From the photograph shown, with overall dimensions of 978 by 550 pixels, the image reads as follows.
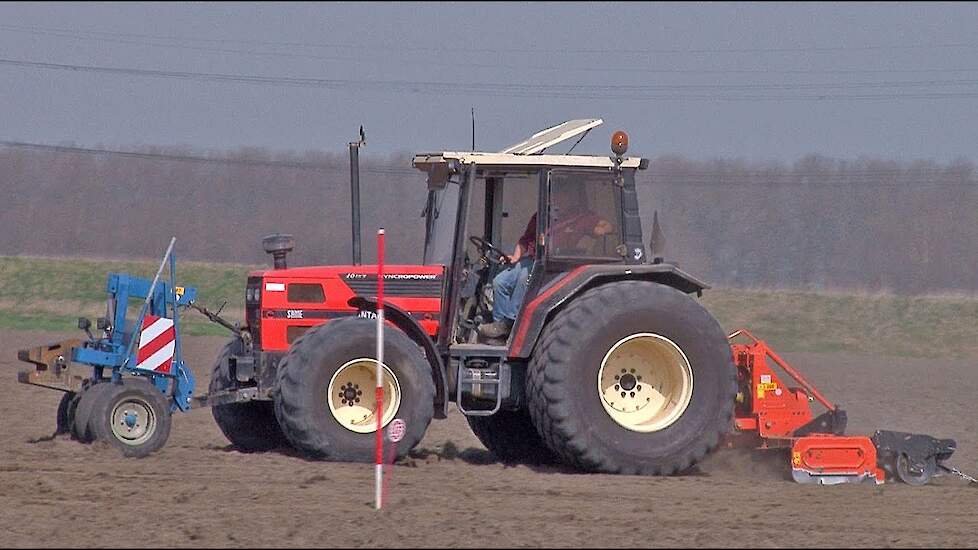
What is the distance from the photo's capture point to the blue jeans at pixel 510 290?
10172 millimetres

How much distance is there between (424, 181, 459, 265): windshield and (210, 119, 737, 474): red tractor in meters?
0.03

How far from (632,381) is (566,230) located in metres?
1.13

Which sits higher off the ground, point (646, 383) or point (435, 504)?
point (646, 383)

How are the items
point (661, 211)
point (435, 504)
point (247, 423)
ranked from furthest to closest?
point (661, 211)
point (247, 423)
point (435, 504)

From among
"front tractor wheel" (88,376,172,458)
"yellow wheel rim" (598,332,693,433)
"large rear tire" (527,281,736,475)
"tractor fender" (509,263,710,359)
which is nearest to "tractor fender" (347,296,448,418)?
"tractor fender" (509,263,710,359)

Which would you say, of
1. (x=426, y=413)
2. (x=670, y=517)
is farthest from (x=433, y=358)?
(x=670, y=517)

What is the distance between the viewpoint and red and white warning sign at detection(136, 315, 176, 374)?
35.4 ft

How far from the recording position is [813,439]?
10016 millimetres

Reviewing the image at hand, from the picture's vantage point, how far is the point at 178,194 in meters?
39.3

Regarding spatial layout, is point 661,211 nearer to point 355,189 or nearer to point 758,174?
point 758,174

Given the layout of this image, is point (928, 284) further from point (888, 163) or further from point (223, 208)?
point (223, 208)

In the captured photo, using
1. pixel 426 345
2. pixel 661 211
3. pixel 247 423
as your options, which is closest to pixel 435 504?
pixel 426 345

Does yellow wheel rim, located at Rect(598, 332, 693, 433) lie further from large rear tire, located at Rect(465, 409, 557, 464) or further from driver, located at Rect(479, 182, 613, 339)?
large rear tire, located at Rect(465, 409, 557, 464)

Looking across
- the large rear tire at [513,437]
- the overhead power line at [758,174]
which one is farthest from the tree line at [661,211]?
the large rear tire at [513,437]
